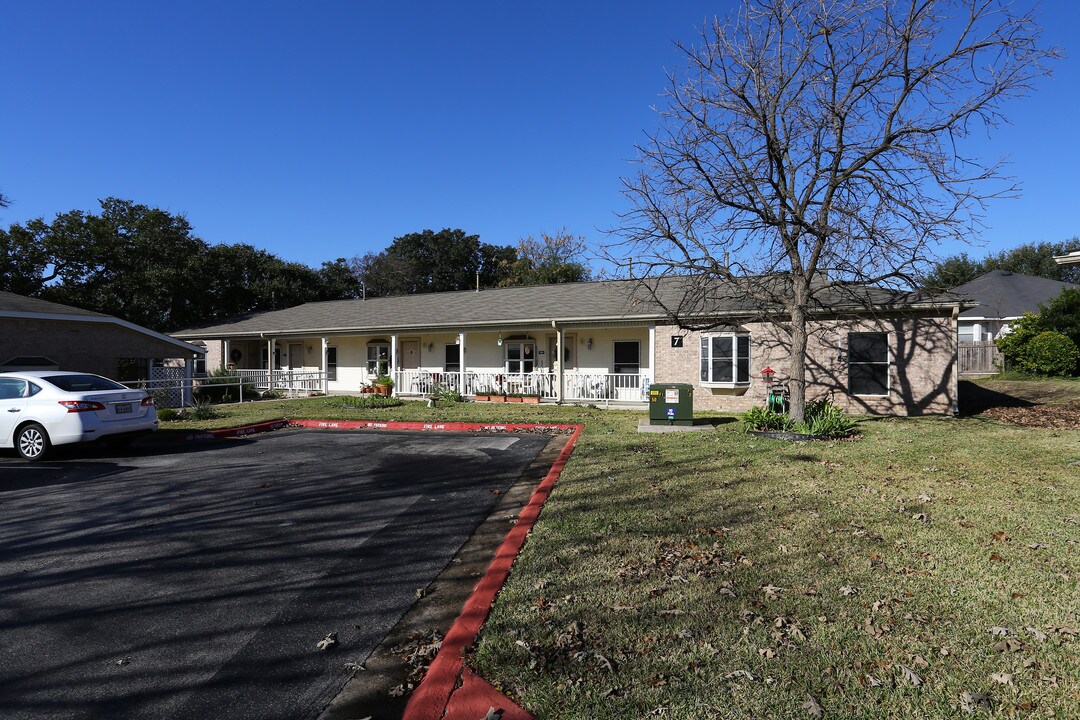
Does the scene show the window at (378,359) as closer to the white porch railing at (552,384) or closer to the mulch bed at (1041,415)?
the white porch railing at (552,384)

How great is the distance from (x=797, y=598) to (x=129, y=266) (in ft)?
126

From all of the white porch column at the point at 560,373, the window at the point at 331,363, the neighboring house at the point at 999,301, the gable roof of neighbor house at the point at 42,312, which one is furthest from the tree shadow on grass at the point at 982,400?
the gable roof of neighbor house at the point at 42,312

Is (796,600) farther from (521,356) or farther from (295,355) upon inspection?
(295,355)

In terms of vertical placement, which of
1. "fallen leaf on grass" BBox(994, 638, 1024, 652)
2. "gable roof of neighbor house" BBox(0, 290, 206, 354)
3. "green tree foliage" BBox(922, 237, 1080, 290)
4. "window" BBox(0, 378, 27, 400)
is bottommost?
"fallen leaf on grass" BBox(994, 638, 1024, 652)

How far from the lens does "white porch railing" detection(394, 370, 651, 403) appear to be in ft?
59.1

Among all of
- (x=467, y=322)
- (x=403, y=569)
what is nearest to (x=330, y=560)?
(x=403, y=569)

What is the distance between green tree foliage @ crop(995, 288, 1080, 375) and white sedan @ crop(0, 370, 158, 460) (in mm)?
28010

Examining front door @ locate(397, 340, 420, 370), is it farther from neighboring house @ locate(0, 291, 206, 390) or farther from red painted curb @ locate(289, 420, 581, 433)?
red painted curb @ locate(289, 420, 581, 433)

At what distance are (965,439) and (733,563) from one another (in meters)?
8.06

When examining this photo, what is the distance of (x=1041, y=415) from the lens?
1264 centimetres

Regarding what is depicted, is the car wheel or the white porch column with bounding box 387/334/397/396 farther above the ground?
the white porch column with bounding box 387/334/397/396

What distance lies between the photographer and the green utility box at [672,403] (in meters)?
11.8

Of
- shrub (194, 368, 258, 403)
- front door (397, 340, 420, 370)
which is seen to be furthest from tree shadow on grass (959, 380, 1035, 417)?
shrub (194, 368, 258, 403)

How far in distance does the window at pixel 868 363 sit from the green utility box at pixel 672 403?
5769 millimetres
